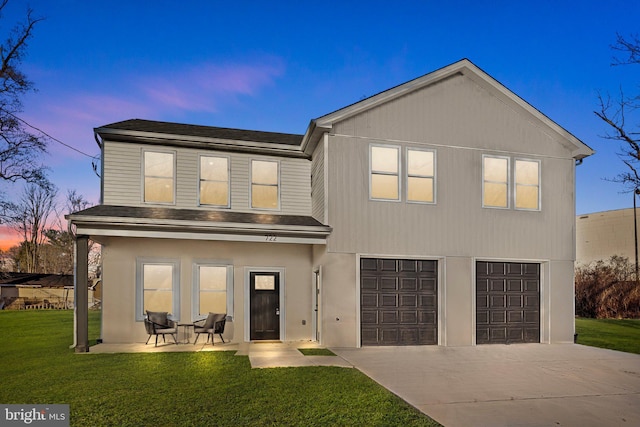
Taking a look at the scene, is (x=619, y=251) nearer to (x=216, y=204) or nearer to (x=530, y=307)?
(x=530, y=307)

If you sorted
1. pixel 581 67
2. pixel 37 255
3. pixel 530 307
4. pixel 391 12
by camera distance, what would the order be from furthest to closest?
pixel 37 255
pixel 581 67
pixel 391 12
pixel 530 307

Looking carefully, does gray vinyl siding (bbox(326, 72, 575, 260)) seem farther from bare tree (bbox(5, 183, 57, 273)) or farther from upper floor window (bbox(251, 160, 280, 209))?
bare tree (bbox(5, 183, 57, 273))

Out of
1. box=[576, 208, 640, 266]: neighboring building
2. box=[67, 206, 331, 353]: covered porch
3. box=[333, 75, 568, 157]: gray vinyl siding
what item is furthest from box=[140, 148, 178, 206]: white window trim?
box=[576, 208, 640, 266]: neighboring building

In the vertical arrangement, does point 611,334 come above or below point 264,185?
below

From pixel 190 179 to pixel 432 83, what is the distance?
25.3ft

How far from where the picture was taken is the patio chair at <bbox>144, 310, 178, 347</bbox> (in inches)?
458

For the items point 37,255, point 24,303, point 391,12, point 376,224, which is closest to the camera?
Answer: point 376,224

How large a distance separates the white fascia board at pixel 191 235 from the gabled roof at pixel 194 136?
9.97ft

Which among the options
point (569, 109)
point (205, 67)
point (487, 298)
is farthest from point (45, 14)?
point (569, 109)

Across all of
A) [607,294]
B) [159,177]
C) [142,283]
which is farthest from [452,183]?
[607,294]

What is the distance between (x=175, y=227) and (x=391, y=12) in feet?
35.0

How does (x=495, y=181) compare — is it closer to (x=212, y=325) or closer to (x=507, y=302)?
(x=507, y=302)

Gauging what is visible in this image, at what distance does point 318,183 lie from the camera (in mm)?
12945

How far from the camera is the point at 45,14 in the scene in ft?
60.0
